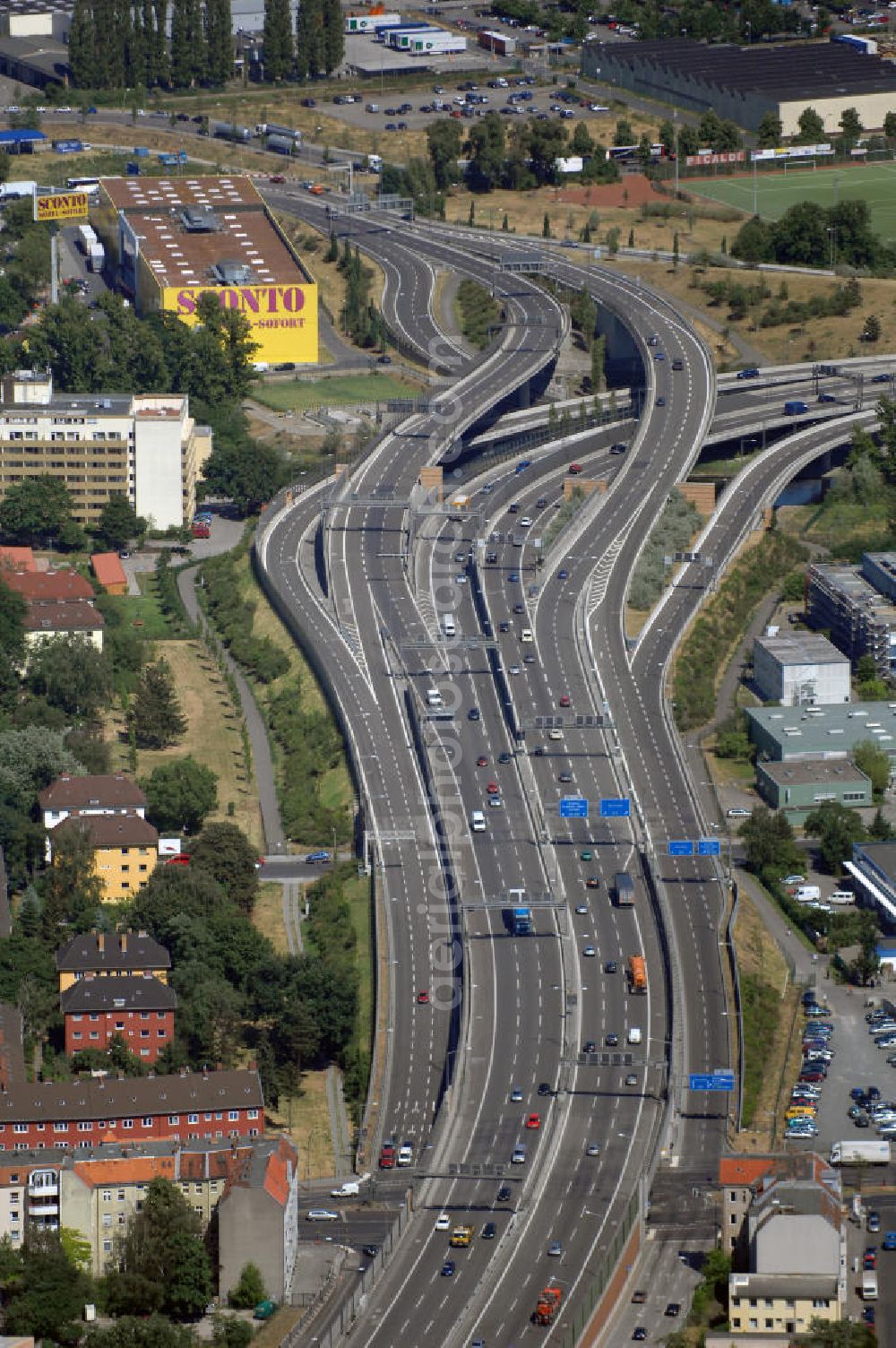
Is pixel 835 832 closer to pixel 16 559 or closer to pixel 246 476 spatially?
pixel 16 559

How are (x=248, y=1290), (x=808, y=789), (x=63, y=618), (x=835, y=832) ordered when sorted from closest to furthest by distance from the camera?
A: (x=248, y=1290) → (x=835, y=832) → (x=808, y=789) → (x=63, y=618)

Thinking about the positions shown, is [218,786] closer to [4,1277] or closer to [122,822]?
[122,822]

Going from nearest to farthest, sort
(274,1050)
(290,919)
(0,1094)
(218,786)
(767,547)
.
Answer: (0,1094) < (274,1050) < (290,919) < (218,786) < (767,547)

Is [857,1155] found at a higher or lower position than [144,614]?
lower

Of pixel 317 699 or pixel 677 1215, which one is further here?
pixel 317 699

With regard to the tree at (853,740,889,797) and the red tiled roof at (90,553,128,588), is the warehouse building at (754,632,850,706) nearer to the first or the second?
the tree at (853,740,889,797)

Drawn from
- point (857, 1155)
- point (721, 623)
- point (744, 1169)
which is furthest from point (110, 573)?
point (744, 1169)

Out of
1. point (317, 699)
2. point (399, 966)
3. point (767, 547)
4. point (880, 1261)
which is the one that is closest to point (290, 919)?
point (399, 966)
